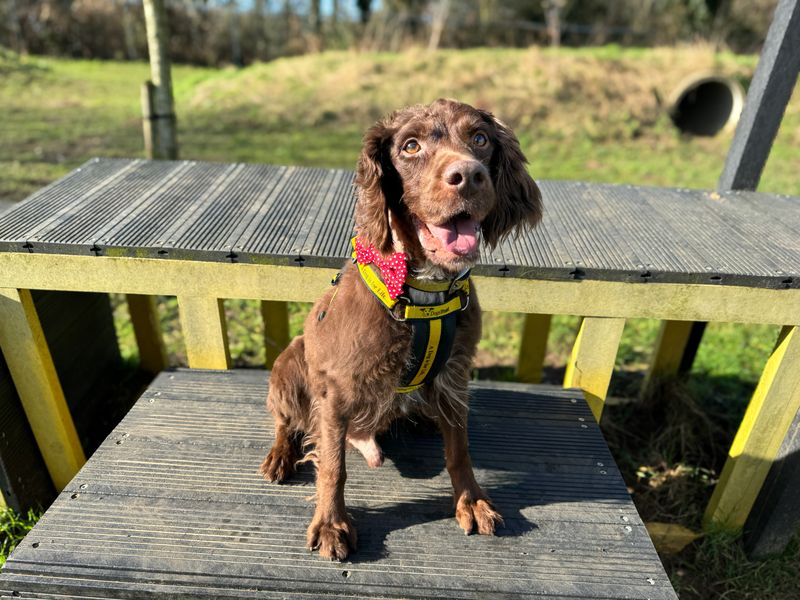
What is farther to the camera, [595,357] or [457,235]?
[595,357]

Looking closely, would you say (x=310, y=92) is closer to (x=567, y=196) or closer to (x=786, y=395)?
(x=567, y=196)

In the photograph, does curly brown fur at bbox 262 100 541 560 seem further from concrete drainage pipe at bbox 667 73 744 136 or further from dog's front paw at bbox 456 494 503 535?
concrete drainage pipe at bbox 667 73 744 136

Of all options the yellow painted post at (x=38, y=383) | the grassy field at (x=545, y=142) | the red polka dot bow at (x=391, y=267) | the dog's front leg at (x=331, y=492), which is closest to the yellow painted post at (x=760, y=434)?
the grassy field at (x=545, y=142)

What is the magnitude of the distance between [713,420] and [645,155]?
6.39 meters

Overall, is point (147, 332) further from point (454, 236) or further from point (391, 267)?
point (454, 236)

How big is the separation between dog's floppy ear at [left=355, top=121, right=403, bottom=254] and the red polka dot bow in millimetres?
28

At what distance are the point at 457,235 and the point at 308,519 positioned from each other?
47.3 inches

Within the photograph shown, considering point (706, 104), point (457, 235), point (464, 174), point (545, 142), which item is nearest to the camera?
point (464, 174)

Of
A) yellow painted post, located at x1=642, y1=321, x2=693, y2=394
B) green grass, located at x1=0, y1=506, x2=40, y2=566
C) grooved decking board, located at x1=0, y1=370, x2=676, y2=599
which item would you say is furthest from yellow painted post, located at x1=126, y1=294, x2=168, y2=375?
yellow painted post, located at x1=642, y1=321, x2=693, y2=394

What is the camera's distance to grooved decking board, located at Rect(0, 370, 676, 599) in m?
1.82

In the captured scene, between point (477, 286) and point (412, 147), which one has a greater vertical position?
point (412, 147)

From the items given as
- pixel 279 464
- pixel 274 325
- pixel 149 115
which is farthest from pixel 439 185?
pixel 149 115

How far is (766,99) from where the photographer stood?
3.03 meters

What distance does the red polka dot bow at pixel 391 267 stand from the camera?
175 centimetres
